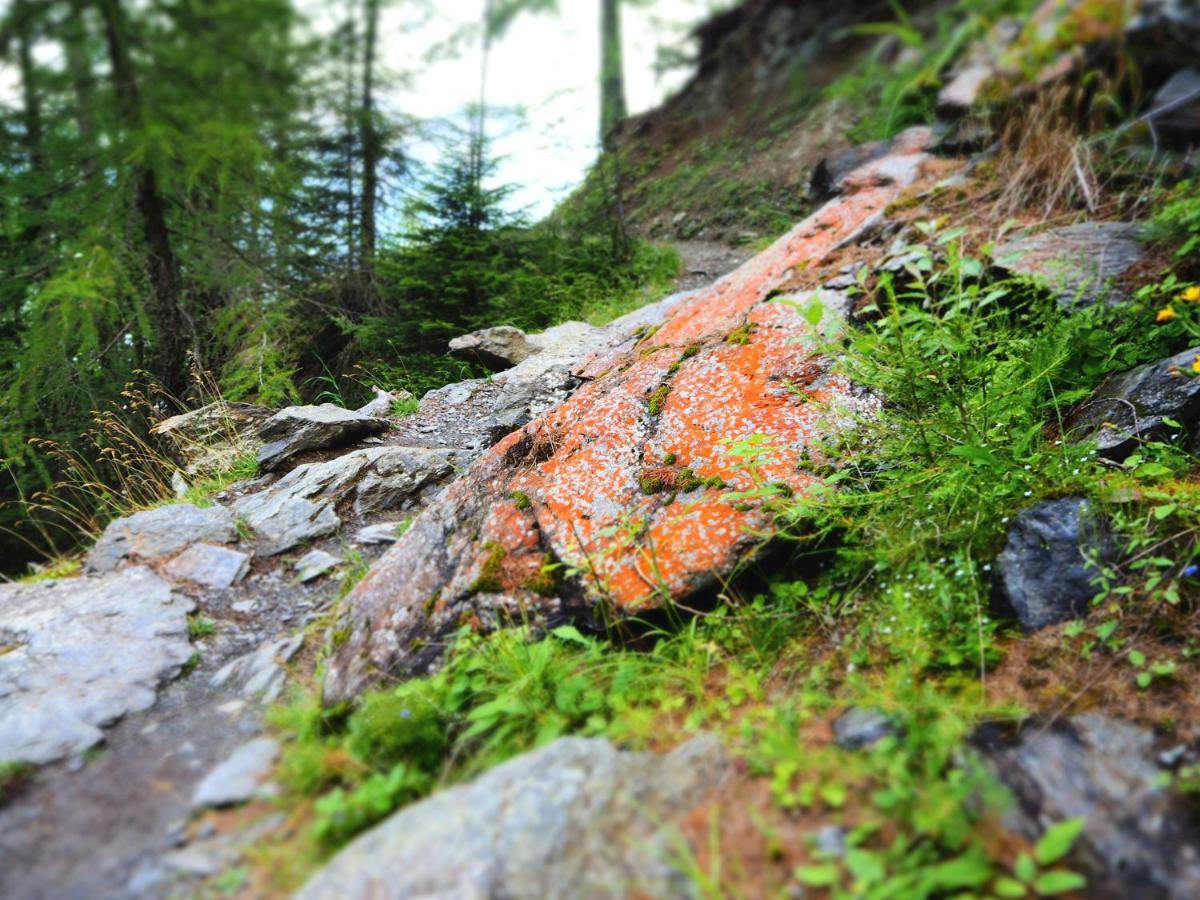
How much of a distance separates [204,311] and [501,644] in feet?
25.8

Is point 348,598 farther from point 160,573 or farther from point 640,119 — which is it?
point 640,119

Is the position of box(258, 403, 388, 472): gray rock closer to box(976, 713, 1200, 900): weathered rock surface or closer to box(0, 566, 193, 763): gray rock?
box(0, 566, 193, 763): gray rock

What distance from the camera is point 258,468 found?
5.50 metres

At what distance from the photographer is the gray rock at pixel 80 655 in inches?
108

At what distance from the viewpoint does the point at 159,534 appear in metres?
4.39

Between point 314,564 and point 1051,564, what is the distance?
388 cm

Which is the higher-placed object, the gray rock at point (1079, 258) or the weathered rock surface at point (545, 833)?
the gray rock at point (1079, 258)

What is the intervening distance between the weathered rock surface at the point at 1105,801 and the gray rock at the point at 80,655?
340 cm

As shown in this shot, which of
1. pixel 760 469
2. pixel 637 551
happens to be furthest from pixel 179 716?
pixel 760 469

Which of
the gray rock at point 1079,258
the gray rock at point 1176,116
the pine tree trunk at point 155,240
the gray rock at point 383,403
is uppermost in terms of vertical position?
the pine tree trunk at point 155,240

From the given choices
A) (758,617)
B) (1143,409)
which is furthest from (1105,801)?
(1143,409)

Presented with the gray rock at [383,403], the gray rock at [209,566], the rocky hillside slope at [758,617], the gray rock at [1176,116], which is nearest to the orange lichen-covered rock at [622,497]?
the rocky hillside slope at [758,617]

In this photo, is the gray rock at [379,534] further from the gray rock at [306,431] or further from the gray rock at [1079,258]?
the gray rock at [1079,258]

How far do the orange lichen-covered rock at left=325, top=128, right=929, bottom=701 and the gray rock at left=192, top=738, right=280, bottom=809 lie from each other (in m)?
0.36
